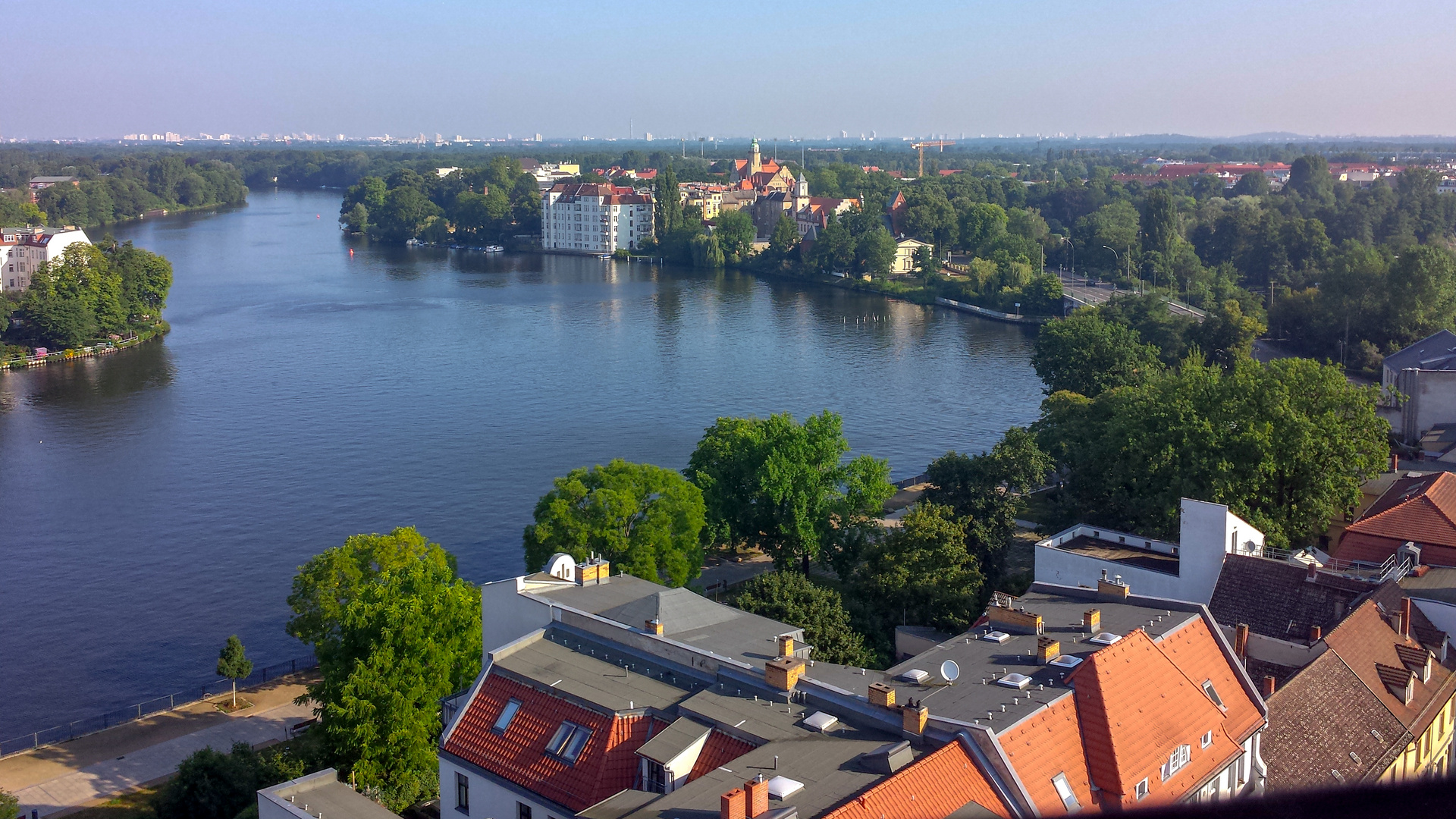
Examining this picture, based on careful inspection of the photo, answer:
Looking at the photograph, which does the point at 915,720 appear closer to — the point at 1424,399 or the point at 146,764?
the point at 146,764

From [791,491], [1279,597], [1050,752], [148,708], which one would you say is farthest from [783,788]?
[148,708]

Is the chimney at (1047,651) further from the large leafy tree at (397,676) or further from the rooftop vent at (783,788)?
the large leafy tree at (397,676)

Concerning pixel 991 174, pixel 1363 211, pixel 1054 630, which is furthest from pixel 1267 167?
pixel 1054 630

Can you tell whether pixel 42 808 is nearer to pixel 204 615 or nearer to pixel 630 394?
pixel 204 615

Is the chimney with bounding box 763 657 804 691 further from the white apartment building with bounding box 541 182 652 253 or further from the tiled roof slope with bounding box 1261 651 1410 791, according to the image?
the white apartment building with bounding box 541 182 652 253

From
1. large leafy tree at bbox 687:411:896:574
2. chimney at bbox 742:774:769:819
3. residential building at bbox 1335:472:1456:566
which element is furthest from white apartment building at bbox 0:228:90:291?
chimney at bbox 742:774:769:819

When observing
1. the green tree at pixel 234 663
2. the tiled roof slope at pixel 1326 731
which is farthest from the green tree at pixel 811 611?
the green tree at pixel 234 663
